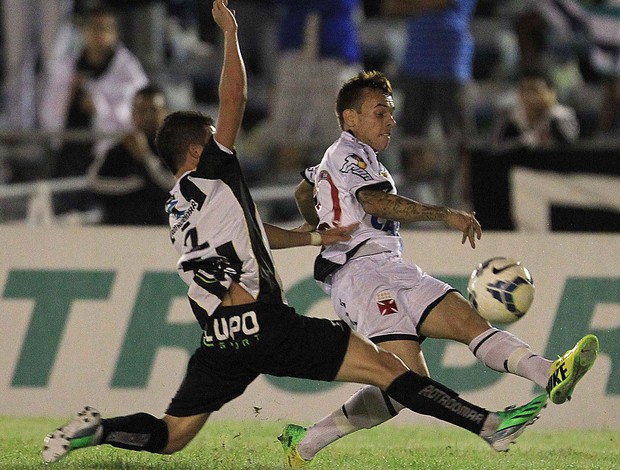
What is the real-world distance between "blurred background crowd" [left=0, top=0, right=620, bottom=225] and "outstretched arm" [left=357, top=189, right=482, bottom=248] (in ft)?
14.1

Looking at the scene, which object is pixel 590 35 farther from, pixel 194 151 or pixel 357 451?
pixel 194 151

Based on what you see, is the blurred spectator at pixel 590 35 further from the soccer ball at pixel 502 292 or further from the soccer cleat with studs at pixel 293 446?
the soccer cleat with studs at pixel 293 446

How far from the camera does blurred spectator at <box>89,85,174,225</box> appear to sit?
11.1 metres

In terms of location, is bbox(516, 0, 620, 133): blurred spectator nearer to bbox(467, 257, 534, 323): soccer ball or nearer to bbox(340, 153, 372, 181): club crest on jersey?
bbox(467, 257, 534, 323): soccer ball

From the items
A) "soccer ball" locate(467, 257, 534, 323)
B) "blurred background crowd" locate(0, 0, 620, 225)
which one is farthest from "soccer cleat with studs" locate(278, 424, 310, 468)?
"blurred background crowd" locate(0, 0, 620, 225)

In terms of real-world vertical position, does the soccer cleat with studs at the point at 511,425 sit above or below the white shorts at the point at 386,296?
below

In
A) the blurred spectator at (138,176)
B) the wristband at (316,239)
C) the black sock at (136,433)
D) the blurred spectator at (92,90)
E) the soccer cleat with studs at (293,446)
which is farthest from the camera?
the blurred spectator at (92,90)

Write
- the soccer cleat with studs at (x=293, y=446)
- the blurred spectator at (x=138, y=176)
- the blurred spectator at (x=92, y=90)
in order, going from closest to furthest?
the soccer cleat with studs at (x=293, y=446) → the blurred spectator at (x=138, y=176) → the blurred spectator at (x=92, y=90)

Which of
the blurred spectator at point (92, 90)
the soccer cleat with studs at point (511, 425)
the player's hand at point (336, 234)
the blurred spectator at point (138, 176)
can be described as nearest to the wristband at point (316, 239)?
the player's hand at point (336, 234)

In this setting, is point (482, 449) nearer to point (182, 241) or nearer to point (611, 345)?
point (611, 345)

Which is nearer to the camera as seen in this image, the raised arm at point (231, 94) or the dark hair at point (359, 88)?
the raised arm at point (231, 94)

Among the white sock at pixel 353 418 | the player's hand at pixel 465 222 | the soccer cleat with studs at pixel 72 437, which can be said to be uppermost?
the player's hand at pixel 465 222

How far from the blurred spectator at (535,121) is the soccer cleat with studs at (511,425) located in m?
5.38

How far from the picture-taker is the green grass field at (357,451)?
6.91 metres
